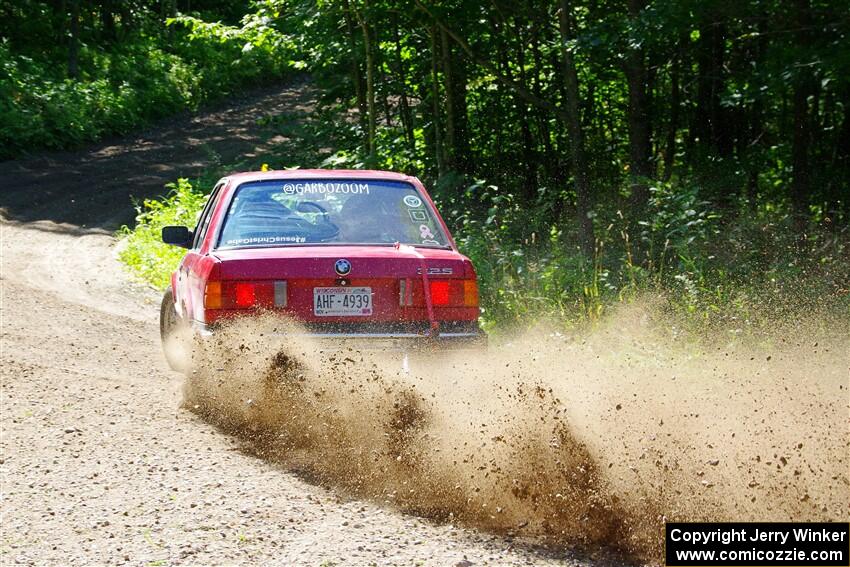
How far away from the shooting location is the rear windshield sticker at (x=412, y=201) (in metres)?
7.69

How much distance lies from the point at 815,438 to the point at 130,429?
13.3 feet

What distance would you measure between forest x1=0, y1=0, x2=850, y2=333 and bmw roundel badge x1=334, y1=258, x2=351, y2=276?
347cm

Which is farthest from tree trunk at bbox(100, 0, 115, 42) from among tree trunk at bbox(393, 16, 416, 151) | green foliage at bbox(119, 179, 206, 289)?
tree trunk at bbox(393, 16, 416, 151)

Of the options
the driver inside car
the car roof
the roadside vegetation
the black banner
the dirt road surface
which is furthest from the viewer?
the roadside vegetation

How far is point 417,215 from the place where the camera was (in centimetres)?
763

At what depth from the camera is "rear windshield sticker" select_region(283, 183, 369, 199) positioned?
25.1 feet

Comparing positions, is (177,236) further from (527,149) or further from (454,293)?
(527,149)

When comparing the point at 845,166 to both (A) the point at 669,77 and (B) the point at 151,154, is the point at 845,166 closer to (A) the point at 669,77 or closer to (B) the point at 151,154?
(A) the point at 669,77

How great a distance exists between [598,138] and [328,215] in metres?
11.9

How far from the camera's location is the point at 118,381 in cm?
845

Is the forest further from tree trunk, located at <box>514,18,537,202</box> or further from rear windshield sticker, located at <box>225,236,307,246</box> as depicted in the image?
rear windshield sticker, located at <box>225,236,307,246</box>

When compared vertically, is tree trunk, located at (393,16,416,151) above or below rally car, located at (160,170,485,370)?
above

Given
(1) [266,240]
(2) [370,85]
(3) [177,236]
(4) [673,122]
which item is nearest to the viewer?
(1) [266,240]

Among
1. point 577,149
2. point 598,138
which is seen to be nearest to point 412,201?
point 577,149
